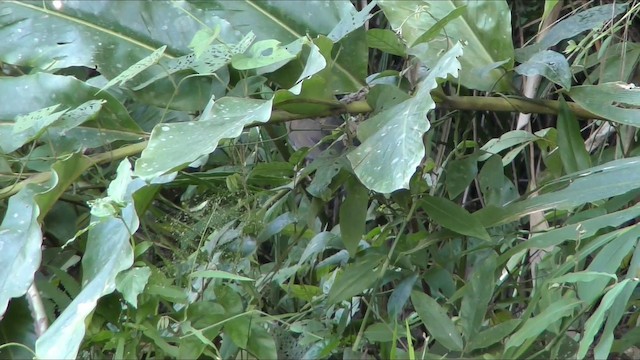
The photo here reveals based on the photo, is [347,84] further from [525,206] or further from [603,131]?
[603,131]

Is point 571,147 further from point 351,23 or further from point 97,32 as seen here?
point 97,32

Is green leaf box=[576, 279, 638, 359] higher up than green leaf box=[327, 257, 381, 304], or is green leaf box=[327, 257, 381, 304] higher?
green leaf box=[576, 279, 638, 359]

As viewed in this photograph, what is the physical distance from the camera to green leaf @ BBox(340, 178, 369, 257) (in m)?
0.79

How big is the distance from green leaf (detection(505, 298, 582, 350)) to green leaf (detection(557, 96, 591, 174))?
0.71 feet

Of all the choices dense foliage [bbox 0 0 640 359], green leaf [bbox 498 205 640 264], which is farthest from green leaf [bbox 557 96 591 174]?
green leaf [bbox 498 205 640 264]

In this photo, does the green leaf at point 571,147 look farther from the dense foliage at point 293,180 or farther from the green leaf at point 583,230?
the green leaf at point 583,230

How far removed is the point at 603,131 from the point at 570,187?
13.9 inches

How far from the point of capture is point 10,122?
79 centimetres

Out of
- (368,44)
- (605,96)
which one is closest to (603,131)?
(605,96)

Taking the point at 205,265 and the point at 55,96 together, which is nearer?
the point at 55,96

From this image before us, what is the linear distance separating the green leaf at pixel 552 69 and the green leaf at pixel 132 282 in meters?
0.38

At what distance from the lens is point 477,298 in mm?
724

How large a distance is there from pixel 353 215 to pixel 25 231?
0.29 metres

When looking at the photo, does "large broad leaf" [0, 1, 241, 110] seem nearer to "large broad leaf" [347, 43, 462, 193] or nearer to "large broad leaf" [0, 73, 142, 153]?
"large broad leaf" [0, 73, 142, 153]
